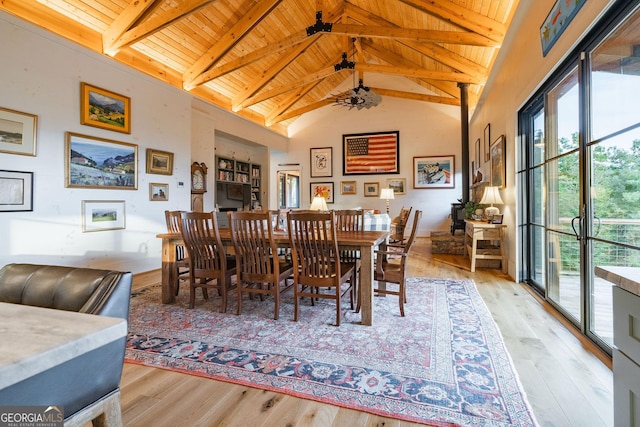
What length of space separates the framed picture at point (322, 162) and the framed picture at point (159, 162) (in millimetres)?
5221

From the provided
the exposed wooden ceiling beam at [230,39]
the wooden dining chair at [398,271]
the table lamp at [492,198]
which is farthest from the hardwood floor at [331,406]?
the exposed wooden ceiling beam at [230,39]

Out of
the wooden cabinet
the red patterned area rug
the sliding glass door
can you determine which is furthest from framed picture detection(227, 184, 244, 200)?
Answer: the sliding glass door

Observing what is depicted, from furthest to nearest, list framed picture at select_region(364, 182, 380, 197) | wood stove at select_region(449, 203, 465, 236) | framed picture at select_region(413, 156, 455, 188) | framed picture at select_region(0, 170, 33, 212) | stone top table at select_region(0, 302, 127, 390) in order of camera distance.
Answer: framed picture at select_region(364, 182, 380, 197)
framed picture at select_region(413, 156, 455, 188)
wood stove at select_region(449, 203, 465, 236)
framed picture at select_region(0, 170, 33, 212)
stone top table at select_region(0, 302, 127, 390)

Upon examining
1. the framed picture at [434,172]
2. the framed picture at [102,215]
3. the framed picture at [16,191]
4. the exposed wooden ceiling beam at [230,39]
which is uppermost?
the exposed wooden ceiling beam at [230,39]

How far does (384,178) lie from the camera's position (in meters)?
9.14

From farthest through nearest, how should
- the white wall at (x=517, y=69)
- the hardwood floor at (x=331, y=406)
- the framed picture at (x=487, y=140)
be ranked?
the framed picture at (x=487, y=140) → the white wall at (x=517, y=69) → the hardwood floor at (x=331, y=406)

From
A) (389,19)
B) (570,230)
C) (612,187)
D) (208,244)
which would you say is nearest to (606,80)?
(612,187)

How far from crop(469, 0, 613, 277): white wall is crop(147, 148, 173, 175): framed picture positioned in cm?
508

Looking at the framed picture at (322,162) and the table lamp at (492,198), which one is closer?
the table lamp at (492,198)

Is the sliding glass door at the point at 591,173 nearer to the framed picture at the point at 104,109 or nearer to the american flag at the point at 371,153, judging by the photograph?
the framed picture at the point at 104,109

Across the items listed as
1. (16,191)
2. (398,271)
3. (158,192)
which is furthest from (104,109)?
→ (398,271)

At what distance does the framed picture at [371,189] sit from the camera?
30.2 feet

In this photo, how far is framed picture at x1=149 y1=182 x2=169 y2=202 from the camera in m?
4.75

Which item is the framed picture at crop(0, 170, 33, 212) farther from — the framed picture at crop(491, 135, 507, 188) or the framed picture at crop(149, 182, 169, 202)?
the framed picture at crop(491, 135, 507, 188)
